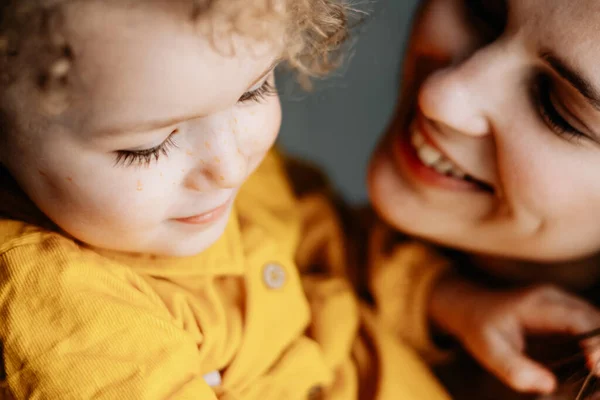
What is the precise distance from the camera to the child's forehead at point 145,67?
18.8 inches

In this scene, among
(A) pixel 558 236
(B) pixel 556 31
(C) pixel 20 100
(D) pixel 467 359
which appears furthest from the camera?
(D) pixel 467 359

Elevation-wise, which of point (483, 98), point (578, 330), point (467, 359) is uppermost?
point (483, 98)

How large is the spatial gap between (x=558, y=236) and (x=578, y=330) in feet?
0.43

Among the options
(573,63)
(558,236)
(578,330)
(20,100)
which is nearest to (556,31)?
(573,63)

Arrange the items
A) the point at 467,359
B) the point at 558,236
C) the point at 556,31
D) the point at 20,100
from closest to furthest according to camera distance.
Answer: the point at 20,100 → the point at 556,31 → the point at 558,236 → the point at 467,359

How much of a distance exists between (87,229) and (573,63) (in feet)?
1.54

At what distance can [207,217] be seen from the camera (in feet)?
2.13

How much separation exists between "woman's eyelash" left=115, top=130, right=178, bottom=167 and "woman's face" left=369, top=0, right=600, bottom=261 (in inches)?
11.5

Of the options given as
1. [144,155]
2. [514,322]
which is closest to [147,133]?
[144,155]

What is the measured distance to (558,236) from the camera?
2.45 feet

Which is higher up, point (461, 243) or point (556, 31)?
point (556, 31)

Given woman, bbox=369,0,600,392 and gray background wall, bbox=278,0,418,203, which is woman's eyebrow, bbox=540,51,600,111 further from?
gray background wall, bbox=278,0,418,203

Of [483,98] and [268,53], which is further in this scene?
[483,98]

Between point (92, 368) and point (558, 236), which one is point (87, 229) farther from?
point (558, 236)
